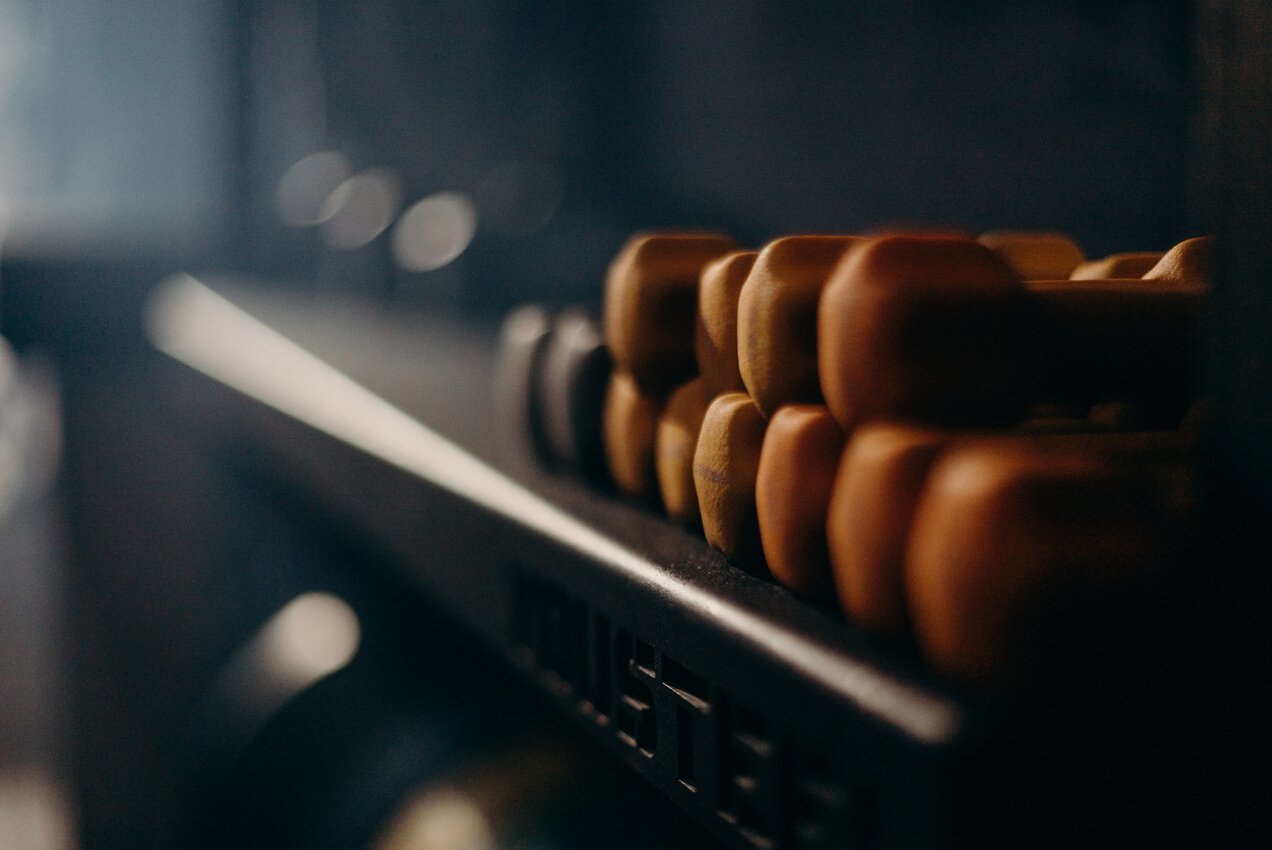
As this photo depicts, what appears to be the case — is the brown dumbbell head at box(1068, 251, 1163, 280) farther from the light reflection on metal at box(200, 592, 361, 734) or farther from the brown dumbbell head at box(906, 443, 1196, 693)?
the light reflection on metal at box(200, 592, 361, 734)

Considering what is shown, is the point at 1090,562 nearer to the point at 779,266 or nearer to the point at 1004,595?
the point at 1004,595

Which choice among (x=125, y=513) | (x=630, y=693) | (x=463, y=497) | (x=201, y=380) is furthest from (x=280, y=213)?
(x=630, y=693)

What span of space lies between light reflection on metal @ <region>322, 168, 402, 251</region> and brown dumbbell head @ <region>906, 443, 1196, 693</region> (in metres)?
2.37

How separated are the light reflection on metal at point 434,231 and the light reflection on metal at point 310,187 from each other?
0.60m

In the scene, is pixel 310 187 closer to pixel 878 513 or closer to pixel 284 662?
pixel 284 662

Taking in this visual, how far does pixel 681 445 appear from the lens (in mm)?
473

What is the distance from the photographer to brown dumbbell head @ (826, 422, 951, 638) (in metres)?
0.29

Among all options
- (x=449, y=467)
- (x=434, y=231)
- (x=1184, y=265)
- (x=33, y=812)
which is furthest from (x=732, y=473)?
(x=33, y=812)

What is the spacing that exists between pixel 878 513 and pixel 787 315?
3.6 inches

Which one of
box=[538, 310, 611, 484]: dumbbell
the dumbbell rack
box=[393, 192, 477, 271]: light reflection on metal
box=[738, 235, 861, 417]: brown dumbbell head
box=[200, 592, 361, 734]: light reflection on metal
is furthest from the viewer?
box=[393, 192, 477, 271]: light reflection on metal

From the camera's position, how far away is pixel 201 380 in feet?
5.35

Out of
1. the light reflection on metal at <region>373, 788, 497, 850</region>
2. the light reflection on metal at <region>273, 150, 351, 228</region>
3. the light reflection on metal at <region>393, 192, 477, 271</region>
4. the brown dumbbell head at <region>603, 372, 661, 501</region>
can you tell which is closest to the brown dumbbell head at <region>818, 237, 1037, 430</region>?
the brown dumbbell head at <region>603, 372, 661, 501</region>

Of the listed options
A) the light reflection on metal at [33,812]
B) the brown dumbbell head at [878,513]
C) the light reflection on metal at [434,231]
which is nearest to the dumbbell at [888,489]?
the brown dumbbell head at [878,513]

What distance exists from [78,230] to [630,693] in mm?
3517
